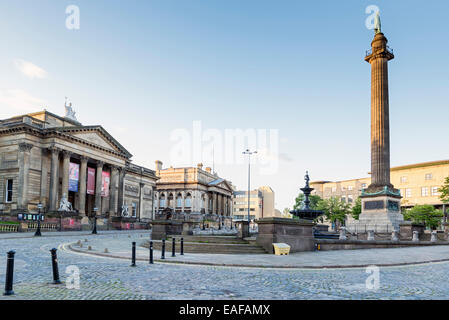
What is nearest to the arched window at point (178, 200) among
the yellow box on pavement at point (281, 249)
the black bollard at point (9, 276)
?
the yellow box on pavement at point (281, 249)

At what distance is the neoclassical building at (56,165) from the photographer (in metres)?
50.2

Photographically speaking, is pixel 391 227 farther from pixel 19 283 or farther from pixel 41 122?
pixel 41 122

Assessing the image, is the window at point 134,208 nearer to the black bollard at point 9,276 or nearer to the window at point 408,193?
the window at point 408,193

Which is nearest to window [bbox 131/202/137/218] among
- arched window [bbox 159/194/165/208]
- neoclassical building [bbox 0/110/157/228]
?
neoclassical building [bbox 0/110/157/228]

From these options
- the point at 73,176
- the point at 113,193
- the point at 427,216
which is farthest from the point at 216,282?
the point at 427,216

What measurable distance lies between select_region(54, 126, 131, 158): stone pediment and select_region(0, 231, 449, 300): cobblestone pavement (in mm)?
44402

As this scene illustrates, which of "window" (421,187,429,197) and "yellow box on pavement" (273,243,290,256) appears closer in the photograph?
"yellow box on pavement" (273,243,290,256)

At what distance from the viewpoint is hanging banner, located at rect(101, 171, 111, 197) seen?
211ft

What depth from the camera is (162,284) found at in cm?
1029

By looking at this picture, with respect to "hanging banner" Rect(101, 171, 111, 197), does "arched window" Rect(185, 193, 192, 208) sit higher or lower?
lower

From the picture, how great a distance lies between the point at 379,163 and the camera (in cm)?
4159

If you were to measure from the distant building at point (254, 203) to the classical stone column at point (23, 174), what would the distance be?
104194mm

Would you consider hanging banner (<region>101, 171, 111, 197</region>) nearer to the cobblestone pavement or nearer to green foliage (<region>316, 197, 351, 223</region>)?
the cobblestone pavement
